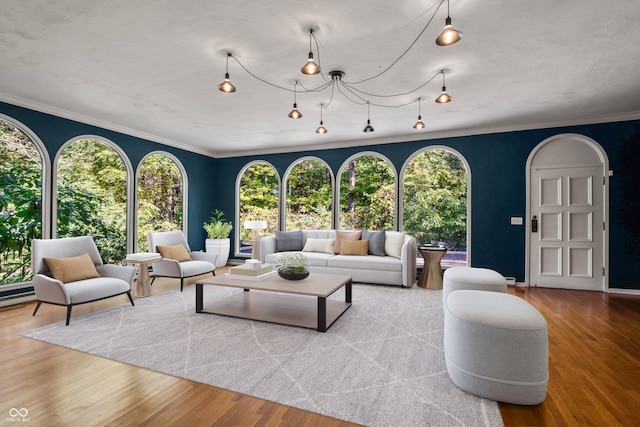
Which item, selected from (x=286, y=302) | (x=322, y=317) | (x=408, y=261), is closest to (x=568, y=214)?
(x=408, y=261)

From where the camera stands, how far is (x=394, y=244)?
541 centimetres

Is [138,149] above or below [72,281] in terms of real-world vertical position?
above

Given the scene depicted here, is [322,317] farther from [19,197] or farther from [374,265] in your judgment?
[19,197]

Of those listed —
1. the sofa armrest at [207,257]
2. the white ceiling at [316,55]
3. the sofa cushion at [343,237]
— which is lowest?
the sofa armrest at [207,257]

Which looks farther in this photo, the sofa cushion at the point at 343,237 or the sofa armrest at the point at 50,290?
the sofa cushion at the point at 343,237

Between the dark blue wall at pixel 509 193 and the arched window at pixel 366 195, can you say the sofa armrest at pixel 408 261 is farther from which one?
the arched window at pixel 366 195

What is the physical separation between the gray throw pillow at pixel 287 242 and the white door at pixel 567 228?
13.3 ft

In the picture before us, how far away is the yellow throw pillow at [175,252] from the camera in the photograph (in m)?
4.87

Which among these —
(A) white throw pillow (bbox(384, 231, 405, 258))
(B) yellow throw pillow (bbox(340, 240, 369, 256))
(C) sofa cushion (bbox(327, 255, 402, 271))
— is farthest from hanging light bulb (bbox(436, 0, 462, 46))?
(B) yellow throw pillow (bbox(340, 240, 369, 256))

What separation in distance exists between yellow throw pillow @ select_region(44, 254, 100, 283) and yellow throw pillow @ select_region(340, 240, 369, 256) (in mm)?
3627

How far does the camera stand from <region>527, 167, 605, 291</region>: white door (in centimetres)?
486

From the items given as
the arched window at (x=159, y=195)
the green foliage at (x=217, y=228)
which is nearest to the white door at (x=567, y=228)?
the green foliage at (x=217, y=228)

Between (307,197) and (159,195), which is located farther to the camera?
(307,197)

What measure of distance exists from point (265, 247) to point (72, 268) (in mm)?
2877
